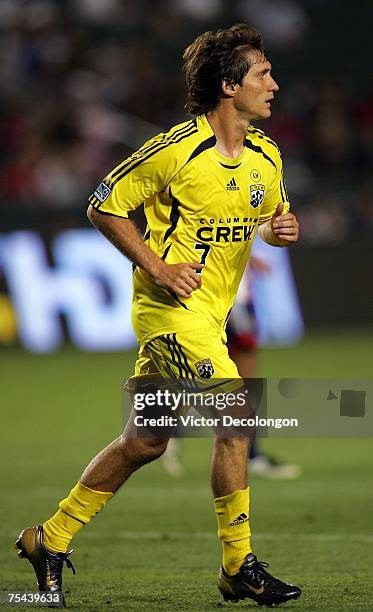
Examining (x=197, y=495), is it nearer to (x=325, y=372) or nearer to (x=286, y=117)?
(x=325, y=372)

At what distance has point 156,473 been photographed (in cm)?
1041

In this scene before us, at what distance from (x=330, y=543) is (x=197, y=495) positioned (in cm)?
197

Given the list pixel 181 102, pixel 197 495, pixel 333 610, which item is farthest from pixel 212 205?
pixel 181 102

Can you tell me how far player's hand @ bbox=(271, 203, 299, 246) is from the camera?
241 inches

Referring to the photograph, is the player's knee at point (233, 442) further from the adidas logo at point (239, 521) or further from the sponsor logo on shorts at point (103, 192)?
the sponsor logo on shorts at point (103, 192)

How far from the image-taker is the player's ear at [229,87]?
236 inches

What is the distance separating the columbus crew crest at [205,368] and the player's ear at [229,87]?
1.18 m

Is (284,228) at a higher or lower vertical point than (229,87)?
lower

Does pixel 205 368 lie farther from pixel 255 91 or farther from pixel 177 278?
pixel 255 91

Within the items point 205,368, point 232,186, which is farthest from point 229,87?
point 205,368

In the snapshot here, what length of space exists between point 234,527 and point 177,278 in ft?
3.63

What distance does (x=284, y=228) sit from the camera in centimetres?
612

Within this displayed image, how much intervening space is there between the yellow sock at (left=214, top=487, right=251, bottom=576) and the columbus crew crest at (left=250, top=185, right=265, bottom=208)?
1269 mm

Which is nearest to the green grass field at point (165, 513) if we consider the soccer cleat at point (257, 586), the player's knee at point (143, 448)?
the soccer cleat at point (257, 586)
